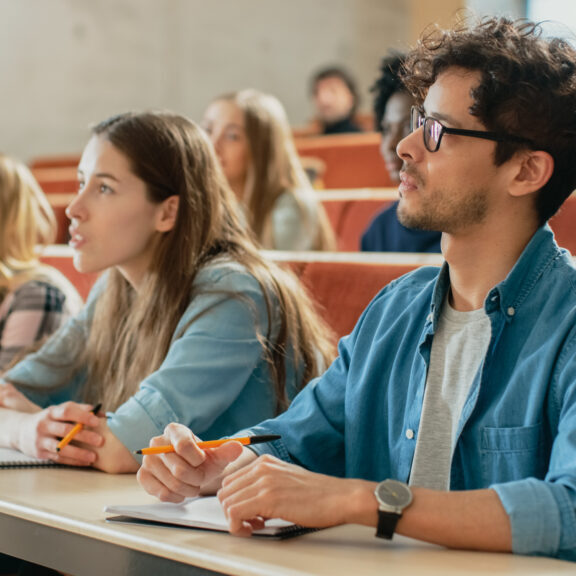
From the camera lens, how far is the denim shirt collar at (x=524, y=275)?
1182 millimetres

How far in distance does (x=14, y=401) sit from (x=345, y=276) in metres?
0.66

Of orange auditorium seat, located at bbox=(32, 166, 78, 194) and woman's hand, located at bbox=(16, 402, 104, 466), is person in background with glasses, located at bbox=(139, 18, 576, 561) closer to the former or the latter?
woman's hand, located at bbox=(16, 402, 104, 466)

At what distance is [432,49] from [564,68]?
178 mm

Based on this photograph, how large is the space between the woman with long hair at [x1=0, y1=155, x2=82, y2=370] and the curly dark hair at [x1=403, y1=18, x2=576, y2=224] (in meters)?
1.24

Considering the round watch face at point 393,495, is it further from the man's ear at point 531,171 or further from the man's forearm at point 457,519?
the man's ear at point 531,171

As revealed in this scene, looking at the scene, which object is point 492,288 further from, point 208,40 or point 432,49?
point 208,40

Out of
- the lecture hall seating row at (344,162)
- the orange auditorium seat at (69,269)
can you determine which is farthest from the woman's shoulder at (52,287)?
the lecture hall seating row at (344,162)

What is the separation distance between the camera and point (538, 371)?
44.0 inches

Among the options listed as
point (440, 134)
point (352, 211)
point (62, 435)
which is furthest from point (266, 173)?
point (440, 134)

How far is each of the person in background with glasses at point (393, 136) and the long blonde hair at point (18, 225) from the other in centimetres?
96

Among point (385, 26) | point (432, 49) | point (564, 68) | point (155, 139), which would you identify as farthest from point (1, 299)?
point (385, 26)

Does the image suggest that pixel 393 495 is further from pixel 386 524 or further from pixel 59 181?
pixel 59 181

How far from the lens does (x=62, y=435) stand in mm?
1525

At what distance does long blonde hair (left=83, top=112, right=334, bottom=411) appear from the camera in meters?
1.74
